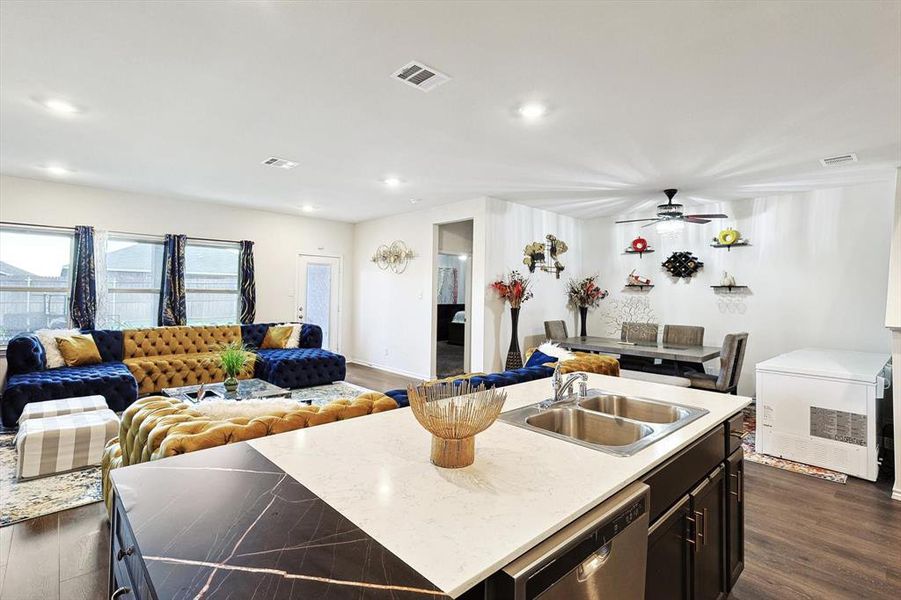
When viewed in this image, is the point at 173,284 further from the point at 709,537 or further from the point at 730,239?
the point at 730,239

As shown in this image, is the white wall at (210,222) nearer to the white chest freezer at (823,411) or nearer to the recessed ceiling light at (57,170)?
the recessed ceiling light at (57,170)

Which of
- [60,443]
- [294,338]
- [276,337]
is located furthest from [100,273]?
[60,443]

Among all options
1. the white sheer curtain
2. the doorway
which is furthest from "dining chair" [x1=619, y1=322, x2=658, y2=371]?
the white sheer curtain

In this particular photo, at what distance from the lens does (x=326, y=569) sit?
2.42 feet

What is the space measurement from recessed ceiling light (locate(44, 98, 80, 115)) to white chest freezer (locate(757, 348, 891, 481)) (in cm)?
589

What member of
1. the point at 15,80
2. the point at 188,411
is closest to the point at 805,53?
the point at 188,411

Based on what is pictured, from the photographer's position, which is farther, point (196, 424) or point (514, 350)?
point (514, 350)

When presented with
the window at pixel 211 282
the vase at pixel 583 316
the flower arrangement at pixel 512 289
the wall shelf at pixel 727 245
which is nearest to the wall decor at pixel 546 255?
the flower arrangement at pixel 512 289

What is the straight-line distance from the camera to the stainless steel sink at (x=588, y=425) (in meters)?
1.77

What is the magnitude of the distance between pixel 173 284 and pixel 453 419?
6.41 m

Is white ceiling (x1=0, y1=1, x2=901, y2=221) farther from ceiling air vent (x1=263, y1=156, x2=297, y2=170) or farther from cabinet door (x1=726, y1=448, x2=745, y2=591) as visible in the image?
cabinet door (x1=726, y1=448, x2=745, y2=591)

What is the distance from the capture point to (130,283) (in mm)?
6047

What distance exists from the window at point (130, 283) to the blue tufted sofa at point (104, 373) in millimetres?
606

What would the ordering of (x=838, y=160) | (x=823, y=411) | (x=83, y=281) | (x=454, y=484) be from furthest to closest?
(x=83, y=281) < (x=838, y=160) < (x=823, y=411) < (x=454, y=484)
